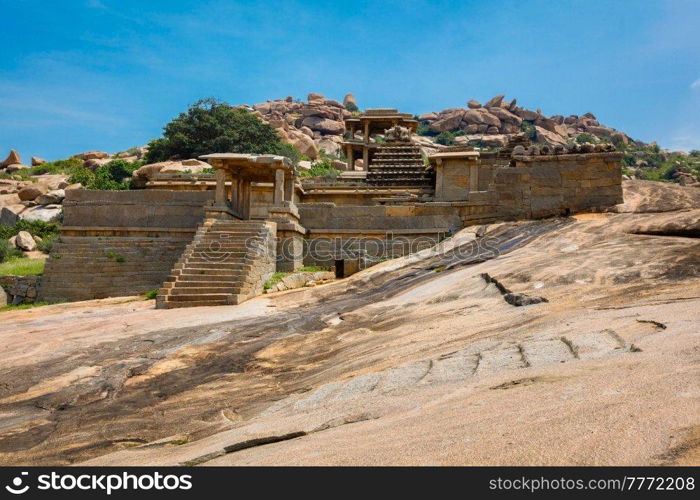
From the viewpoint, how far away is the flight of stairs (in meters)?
22.9

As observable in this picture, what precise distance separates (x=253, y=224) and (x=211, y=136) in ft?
90.0

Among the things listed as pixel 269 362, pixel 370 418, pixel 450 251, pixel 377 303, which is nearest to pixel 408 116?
pixel 450 251

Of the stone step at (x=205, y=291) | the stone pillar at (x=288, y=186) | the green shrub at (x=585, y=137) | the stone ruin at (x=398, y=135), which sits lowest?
the stone step at (x=205, y=291)

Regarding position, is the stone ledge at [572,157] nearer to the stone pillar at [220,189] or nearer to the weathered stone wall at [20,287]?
the stone pillar at [220,189]

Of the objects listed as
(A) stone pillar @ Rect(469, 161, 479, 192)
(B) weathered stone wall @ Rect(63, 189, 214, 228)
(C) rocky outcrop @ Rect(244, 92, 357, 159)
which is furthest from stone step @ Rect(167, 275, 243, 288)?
(C) rocky outcrop @ Rect(244, 92, 357, 159)

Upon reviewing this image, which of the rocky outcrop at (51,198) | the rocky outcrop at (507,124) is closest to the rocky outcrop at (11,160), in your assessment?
the rocky outcrop at (51,198)

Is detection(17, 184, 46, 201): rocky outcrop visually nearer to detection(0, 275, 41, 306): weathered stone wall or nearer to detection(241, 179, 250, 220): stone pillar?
detection(0, 275, 41, 306): weathered stone wall

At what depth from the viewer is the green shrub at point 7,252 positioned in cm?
2030

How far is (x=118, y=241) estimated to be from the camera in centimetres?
1647

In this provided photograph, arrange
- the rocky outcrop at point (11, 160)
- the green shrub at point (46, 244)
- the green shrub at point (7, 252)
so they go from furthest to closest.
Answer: the rocky outcrop at point (11, 160) < the green shrub at point (46, 244) < the green shrub at point (7, 252)

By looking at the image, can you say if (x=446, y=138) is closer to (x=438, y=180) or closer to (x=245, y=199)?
(x=438, y=180)

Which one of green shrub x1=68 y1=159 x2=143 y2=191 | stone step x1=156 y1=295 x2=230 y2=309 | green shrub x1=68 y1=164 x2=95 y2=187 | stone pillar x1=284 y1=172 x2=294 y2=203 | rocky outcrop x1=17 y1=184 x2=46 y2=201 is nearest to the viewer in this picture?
stone step x1=156 y1=295 x2=230 y2=309

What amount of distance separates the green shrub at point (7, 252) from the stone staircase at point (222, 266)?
10.2 meters

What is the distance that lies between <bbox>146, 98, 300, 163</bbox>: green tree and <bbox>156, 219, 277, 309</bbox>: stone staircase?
24.8 m
